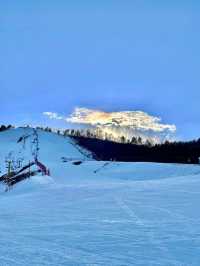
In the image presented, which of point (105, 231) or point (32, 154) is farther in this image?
point (32, 154)

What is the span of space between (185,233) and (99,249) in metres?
3.36

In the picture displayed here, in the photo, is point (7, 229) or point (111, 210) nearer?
point (7, 229)

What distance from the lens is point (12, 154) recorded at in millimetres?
192250

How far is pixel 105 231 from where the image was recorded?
1499 cm

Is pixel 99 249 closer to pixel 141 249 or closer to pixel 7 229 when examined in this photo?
pixel 141 249

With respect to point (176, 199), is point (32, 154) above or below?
above

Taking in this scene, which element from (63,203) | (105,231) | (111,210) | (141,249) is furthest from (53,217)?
(141,249)

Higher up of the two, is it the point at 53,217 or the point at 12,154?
the point at 12,154

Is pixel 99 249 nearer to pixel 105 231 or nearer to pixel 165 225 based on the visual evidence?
pixel 105 231

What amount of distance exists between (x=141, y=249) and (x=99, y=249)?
0.98 m

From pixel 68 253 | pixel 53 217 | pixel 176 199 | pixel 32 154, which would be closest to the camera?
pixel 68 253

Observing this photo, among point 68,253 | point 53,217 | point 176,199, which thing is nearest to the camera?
point 68,253

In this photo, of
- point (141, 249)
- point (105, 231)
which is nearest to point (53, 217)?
point (105, 231)

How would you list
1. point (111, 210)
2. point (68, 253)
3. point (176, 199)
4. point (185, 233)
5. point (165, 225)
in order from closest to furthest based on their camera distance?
point (68, 253) < point (185, 233) < point (165, 225) < point (111, 210) < point (176, 199)
